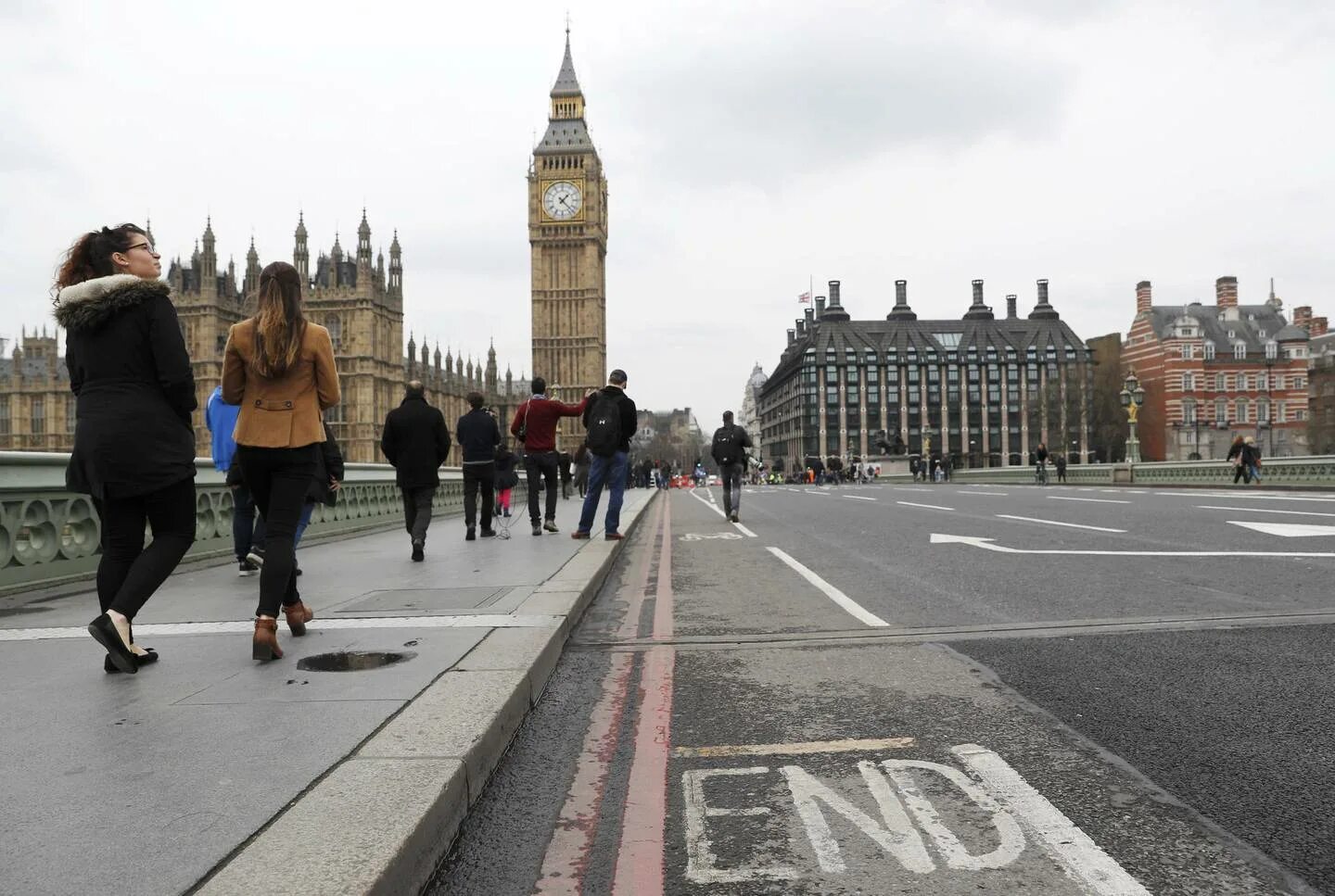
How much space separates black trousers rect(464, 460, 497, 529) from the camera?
1187 centimetres

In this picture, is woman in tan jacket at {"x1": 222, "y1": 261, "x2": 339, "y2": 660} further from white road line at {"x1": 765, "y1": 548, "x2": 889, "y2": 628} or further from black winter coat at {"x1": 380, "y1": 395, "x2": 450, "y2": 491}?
black winter coat at {"x1": 380, "y1": 395, "x2": 450, "y2": 491}

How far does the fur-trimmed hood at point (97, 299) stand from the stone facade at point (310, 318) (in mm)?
80556

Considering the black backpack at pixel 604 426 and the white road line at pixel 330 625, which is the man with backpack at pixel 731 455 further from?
the white road line at pixel 330 625

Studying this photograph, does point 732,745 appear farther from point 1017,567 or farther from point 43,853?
point 1017,567

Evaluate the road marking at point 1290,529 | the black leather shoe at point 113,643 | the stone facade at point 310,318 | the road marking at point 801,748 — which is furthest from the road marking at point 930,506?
the stone facade at point 310,318

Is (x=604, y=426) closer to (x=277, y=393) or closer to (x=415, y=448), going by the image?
(x=415, y=448)

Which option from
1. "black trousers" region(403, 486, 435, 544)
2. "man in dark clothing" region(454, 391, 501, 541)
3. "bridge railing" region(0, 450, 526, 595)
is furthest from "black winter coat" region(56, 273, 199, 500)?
"man in dark clothing" region(454, 391, 501, 541)

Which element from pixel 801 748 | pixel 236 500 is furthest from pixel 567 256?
pixel 801 748

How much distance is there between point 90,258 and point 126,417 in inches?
31.1

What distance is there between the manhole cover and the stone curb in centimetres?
43

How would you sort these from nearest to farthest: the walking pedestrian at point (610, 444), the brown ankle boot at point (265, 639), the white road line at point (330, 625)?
the brown ankle boot at point (265, 639), the white road line at point (330, 625), the walking pedestrian at point (610, 444)

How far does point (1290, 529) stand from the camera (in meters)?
10.8

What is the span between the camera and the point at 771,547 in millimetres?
11102

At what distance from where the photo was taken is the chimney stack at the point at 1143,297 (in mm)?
90500
